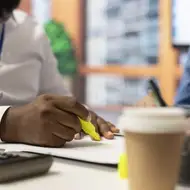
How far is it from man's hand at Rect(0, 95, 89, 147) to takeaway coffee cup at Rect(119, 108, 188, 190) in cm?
39

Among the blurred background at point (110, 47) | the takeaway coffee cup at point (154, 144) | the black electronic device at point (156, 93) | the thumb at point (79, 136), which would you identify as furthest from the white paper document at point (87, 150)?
the blurred background at point (110, 47)

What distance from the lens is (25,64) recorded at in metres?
1.48

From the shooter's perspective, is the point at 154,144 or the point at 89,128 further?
the point at 89,128

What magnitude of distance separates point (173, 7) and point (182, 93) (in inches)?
31.6

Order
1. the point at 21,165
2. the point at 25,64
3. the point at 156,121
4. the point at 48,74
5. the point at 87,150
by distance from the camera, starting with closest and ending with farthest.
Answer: the point at 156,121
the point at 21,165
the point at 87,150
the point at 25,64
the point at 48,74

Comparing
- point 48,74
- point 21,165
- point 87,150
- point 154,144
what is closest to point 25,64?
point 48,74

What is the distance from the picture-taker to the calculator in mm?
698

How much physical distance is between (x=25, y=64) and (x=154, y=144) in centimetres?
97

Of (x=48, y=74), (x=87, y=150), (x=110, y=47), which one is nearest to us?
(x=87, y=150)

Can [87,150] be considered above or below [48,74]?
below

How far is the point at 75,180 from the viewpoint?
725 millimetres

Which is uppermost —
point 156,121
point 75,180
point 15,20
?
point 15,20

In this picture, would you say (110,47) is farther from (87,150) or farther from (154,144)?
(154,144)

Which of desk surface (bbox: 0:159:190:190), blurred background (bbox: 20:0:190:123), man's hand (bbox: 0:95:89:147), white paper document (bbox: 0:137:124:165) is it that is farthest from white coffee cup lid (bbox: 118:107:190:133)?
blurred background (bbox: 20:0:190:123)
